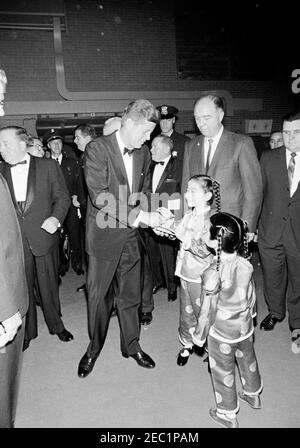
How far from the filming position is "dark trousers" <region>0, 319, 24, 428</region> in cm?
171

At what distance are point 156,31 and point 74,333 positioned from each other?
28.9 feet

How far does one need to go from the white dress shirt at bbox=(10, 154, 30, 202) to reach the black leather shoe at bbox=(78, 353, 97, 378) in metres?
1.32

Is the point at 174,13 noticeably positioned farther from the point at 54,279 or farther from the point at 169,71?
the point at 54,279

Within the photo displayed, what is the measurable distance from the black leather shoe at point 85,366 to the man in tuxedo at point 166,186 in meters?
1.42

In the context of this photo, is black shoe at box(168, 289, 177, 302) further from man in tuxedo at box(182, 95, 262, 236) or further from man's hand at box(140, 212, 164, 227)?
man's hand at box(140, 212, 164, 227)

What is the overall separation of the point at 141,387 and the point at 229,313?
0.97 m

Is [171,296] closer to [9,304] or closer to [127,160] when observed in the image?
[127,160]

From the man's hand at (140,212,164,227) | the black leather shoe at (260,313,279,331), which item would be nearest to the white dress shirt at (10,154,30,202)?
the man's hand at (140,212,164,227)

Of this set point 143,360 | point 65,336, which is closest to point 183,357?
point 143,360

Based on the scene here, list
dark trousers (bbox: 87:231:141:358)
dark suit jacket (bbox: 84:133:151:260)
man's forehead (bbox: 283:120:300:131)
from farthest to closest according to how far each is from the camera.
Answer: man's forehead (bbox: 283:120:300:131)
dark trousers (bbox: 87:231:141:358)
dark suit jacket (bbox: 84:133:151:260)

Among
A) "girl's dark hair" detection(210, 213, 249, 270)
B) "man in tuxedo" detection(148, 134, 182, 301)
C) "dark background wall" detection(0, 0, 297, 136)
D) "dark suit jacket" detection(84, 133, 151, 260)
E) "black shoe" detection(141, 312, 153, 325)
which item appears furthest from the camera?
"dark background wall" detection(0, 0, 297, 136)

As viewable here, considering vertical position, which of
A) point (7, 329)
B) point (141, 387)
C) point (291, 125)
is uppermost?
point (291, 125)

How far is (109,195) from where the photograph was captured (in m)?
2.44
